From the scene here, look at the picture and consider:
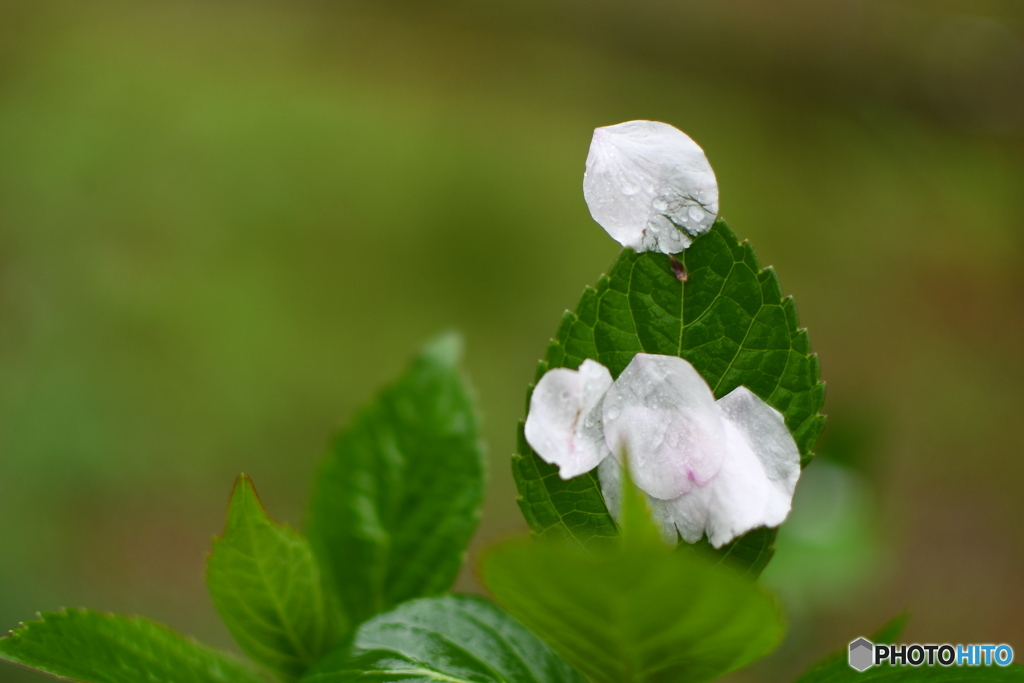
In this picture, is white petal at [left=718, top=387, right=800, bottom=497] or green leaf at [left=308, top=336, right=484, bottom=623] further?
green leaf at [left=308, top=336, right=484, bottom=623]

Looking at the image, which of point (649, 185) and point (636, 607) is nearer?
point (636, 607)

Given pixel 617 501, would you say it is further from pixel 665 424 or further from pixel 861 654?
pixel 861 654

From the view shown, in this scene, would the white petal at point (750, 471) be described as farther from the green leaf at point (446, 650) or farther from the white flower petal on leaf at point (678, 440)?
the green leaf at point (446, 650)

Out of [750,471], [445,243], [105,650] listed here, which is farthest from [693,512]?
[445,243]

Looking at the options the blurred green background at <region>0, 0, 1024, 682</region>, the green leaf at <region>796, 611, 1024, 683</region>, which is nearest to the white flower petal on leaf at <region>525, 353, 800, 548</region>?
the green leaf at <region>796, 611, 1024, 683</region>

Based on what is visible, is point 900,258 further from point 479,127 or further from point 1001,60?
point 479,127

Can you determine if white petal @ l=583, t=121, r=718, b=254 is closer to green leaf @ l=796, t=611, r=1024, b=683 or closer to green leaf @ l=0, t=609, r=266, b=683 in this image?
green leaf @ l=796, t=611, r=1024, b=683
